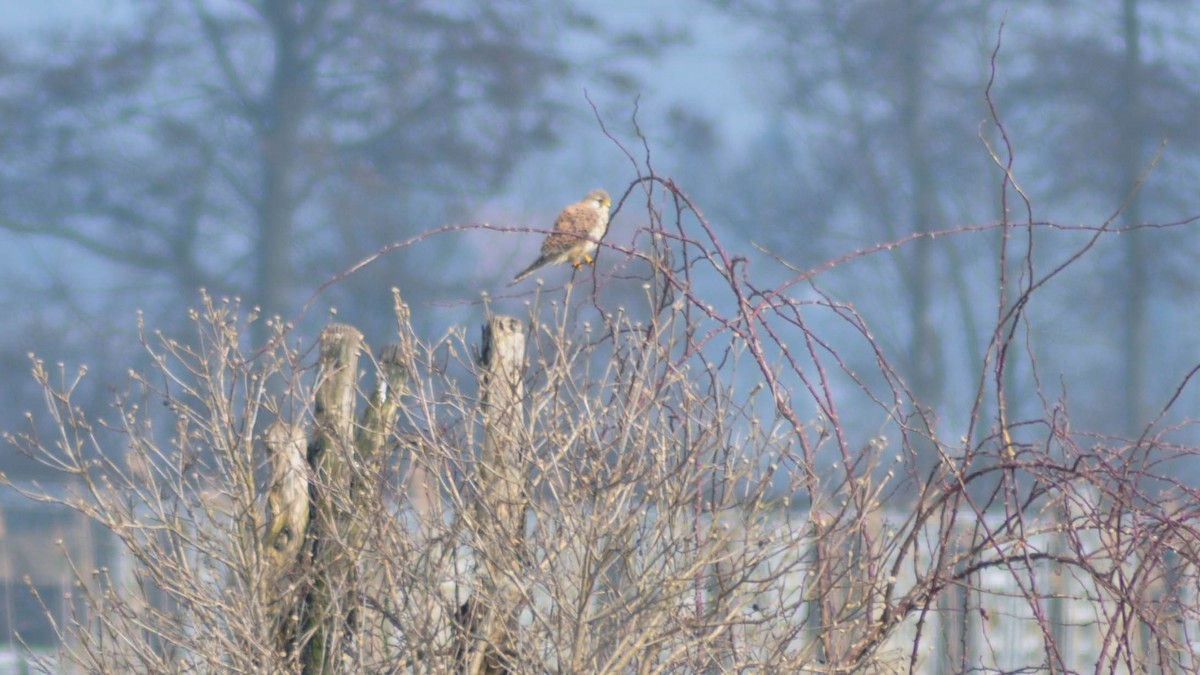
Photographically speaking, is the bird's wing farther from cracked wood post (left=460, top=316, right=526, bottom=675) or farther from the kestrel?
cracked wood post (left=460, top=316, right=526, bottom=675)

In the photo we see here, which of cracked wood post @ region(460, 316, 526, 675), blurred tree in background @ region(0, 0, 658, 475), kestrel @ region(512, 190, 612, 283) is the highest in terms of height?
blurred tree in background @ region(0, 0, 658, 475)

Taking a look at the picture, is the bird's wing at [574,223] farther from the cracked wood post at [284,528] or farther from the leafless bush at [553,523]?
the cracked wood post at [284,528]

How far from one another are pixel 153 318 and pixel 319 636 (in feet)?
19.1

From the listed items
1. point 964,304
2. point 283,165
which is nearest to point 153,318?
point 283,165

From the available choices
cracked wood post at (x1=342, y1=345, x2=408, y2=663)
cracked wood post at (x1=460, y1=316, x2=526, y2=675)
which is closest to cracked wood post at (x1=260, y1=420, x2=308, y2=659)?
cracked wood post at (x1=342, y1=345, x2=408, y2=663)

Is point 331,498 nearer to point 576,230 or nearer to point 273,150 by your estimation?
point 576,230

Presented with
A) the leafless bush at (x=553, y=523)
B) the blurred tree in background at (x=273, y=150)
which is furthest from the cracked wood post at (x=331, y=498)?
the blurred tree in background at (x=273, y=150)

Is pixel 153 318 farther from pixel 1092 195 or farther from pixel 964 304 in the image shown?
Result: pixel 1092 195

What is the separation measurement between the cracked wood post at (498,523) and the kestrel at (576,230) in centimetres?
76

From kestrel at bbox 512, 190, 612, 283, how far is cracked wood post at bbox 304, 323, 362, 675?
20.2 inches

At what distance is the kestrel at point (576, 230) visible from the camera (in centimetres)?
340

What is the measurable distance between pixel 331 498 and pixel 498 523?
→ 16.1 inches

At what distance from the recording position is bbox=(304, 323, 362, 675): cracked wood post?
2619 millimetres

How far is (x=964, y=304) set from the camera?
9258mm
